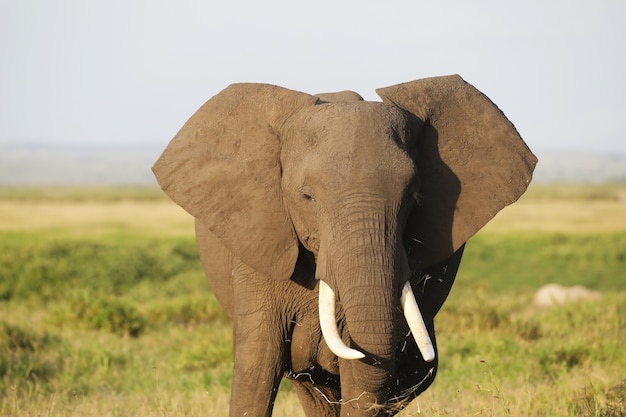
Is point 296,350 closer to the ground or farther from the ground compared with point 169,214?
farther from the ground

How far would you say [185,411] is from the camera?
7.50 metres

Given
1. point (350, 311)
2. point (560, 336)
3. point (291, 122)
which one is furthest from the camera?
point (560, 336)

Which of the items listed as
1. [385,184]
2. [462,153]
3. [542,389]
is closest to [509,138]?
[462,153]

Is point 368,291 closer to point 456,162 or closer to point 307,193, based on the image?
point 307,193

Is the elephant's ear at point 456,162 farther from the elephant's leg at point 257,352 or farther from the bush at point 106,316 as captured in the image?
the bush at point 106,316

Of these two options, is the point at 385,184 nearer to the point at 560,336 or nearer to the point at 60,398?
the point at 60,398

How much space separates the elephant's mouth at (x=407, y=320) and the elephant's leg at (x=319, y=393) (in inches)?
54.4

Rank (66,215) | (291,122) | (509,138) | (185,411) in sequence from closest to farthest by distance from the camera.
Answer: (291,122) < (509,138) < (185,411) < (66,215)

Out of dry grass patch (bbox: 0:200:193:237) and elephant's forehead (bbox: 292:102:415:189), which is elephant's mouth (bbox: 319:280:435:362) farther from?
dry grass patch (bbox: 0:200:193:237)

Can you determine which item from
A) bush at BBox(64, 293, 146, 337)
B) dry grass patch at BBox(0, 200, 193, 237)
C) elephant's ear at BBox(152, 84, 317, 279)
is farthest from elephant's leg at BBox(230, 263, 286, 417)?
dry grass patch at BBox(0, 200, 193, 237)

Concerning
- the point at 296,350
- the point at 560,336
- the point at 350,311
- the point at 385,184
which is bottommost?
the point at 560,336

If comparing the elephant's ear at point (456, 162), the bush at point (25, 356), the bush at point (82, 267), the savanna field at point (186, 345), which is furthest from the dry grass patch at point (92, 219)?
the elephant's ear at point (456, 162)

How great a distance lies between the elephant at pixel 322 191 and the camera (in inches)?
201

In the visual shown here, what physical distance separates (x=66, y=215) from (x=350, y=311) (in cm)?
6077
